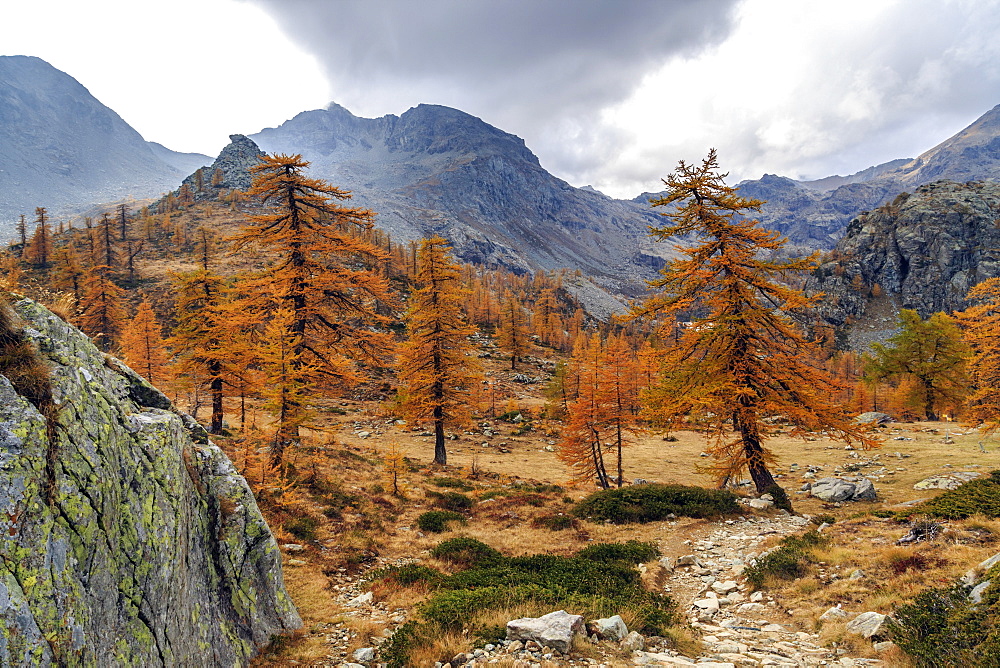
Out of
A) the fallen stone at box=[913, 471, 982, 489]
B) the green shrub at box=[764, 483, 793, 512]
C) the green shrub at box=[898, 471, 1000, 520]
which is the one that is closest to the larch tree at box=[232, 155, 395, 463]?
the green shrub at box=[764, 483, 793, 512]

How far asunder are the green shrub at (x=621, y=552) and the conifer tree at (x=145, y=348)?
2957 cm

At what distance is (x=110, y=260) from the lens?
7206 centimetres

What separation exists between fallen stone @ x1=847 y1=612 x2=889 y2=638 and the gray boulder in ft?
15.7

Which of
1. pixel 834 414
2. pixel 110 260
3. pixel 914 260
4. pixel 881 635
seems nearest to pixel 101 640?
pixel 881 635

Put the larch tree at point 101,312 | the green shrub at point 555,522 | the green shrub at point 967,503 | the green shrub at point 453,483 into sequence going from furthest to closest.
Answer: the larch tree at point 101,312 < the green shrub at point 453,483 < the green shrub at point 555,522 < the green shrub at point 967,503

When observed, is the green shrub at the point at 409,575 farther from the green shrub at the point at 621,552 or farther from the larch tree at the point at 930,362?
the larch tree at the point at 930,362

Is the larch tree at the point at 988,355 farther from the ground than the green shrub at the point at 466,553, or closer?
farther from the ground

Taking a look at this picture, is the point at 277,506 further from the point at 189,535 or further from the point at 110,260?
the point at 110,260

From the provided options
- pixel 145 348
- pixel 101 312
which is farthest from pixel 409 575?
pixel 101 312

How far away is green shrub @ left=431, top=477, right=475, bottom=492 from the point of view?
22436 millimetres

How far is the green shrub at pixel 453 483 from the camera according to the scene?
2244 cm

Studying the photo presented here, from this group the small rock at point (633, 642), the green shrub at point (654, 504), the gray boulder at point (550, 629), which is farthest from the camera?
the green shrub at point (654, 504)

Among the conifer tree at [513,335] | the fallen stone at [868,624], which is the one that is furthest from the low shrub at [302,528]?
the conifer tree at [513,335]

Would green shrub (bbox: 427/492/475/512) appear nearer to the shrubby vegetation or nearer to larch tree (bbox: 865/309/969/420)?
the shrubby vegetation
